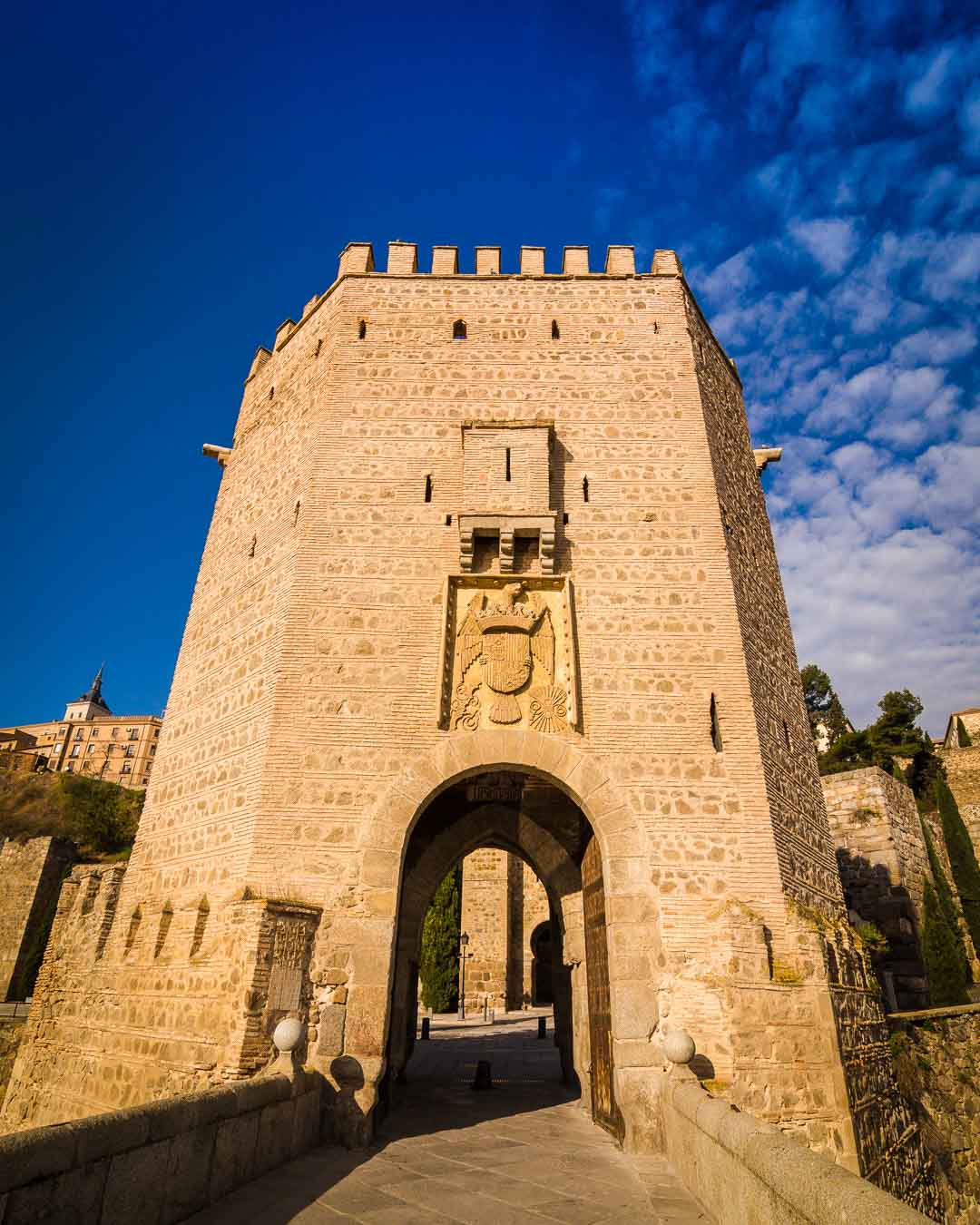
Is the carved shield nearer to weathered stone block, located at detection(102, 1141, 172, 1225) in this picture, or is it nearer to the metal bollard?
weathered stone block, located at detection(102, 1141, 172, 1225)

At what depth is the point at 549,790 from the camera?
11133 mm

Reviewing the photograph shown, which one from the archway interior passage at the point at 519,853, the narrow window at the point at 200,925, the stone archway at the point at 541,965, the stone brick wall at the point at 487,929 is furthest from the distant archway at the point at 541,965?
the narrow window at the point at 200,925

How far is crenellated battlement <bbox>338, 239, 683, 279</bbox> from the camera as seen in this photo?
38.5ft

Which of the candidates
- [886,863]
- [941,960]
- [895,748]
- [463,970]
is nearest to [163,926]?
[941,960]

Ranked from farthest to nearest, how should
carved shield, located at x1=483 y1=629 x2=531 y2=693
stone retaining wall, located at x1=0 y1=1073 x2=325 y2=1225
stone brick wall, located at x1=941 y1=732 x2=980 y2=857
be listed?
stone brick wall, located at x1=941 y1=732 x2=980 y2=857 → carved shield, located at x1=483 y1=629 x2=531 y2=693 → stone retaining wall, located at x1=0 y1=1073 x2=325 y2=1225

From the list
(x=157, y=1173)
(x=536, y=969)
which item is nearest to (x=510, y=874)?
(x=536, y=969)

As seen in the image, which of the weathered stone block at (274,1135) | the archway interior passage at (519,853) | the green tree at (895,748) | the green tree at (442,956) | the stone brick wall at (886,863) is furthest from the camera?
the green tree at (895,748)

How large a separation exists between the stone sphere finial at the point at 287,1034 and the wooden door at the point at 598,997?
314cm

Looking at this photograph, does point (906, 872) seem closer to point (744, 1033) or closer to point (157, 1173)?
point (744, 1033)

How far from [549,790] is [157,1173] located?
765 cm

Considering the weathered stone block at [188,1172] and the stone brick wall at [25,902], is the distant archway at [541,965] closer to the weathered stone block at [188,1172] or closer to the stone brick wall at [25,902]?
the stone brick wall at [25,902]

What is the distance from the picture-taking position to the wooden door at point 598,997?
7.34m

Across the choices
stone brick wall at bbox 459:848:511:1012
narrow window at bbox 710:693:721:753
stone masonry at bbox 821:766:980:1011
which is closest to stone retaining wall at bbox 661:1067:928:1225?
narrow window at bbox 710:693:721:753

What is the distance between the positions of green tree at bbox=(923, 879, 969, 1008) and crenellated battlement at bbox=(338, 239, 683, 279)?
1431 centimetres
